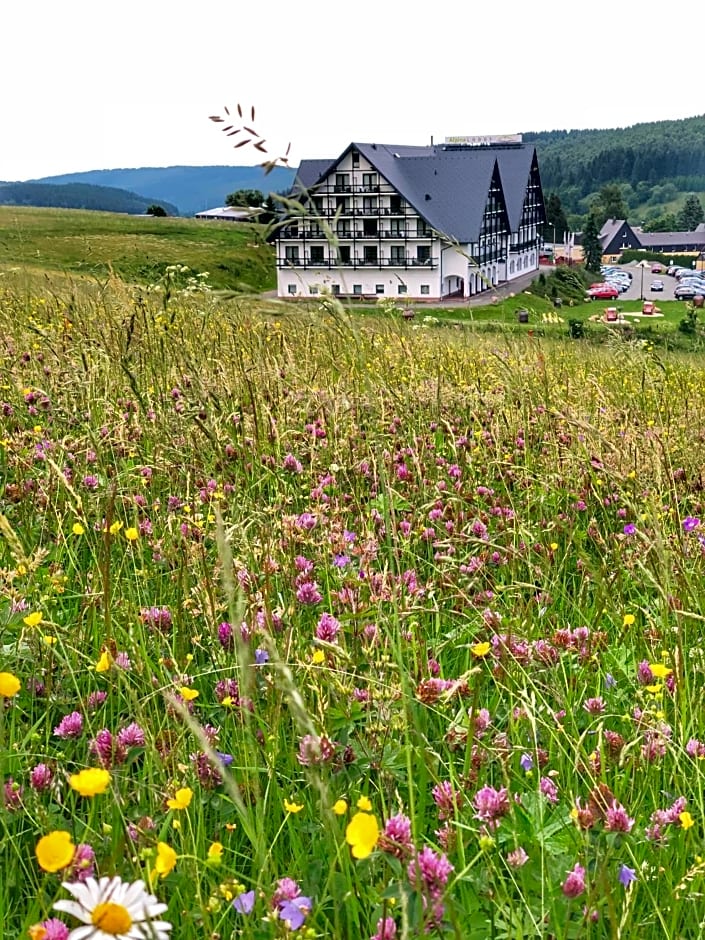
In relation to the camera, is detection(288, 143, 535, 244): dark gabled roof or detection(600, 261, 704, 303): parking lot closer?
detection(288, 143, 535, 244): dark gabled roof

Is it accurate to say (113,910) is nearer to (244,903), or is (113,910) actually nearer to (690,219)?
(244,903)

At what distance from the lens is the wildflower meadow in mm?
1641

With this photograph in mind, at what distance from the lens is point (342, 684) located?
6.94 ft

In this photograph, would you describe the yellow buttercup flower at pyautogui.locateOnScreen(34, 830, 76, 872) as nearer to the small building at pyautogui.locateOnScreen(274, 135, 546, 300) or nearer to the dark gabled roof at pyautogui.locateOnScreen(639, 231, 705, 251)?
the small building at pyautogui.locateOnScreen(274, 135, 546, 300)

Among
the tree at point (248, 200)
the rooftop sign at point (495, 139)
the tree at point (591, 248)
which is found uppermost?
the rooftop sign at point (495, 139)

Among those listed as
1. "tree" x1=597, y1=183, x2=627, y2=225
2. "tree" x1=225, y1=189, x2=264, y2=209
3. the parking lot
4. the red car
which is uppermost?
"tree" x1=597, y1=183, x2=627, y2=225

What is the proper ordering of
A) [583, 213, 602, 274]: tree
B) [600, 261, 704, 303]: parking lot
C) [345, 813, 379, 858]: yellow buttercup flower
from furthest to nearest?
[583, 213, 602, 274]: tree, [600, 261, 704, 303]: parking lot, [345, 813, 379, 858]: yellow buttercup flower

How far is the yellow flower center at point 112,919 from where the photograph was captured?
0.97 metres

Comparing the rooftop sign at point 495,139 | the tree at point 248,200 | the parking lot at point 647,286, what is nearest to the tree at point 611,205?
the parking lot at point 647,286

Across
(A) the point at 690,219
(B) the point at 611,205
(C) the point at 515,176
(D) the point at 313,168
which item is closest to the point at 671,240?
(B) the point at 611,205

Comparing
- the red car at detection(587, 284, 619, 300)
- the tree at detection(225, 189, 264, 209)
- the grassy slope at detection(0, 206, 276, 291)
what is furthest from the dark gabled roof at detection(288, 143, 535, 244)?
the red car at detection(587, 284, 619, 300)

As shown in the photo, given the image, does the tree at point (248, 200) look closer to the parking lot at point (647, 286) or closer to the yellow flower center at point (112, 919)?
the yellow flower center at point (112, 919)

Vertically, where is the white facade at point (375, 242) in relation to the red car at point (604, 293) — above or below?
above

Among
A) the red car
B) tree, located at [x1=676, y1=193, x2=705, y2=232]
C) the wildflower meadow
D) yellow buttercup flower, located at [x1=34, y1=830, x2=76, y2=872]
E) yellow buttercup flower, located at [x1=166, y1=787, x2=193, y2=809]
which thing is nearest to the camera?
yellow buttercup flower, located at [x1=34, y1=830, x2=76, y2=872]
